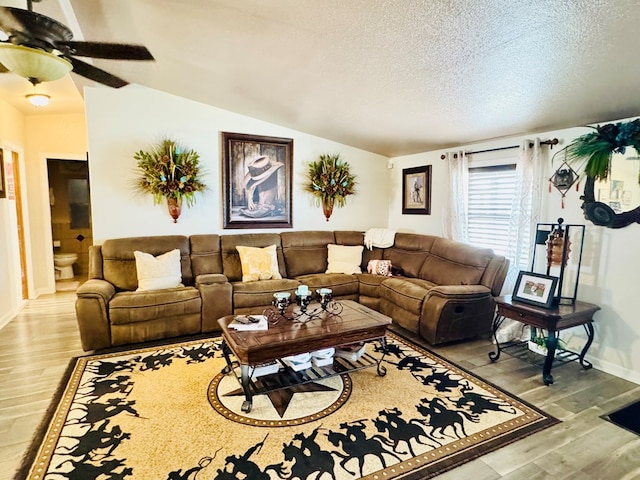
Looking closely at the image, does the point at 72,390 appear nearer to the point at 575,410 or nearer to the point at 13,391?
the point at 13,391

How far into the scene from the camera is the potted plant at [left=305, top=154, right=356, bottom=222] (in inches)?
208

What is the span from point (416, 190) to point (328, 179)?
4.50 ft

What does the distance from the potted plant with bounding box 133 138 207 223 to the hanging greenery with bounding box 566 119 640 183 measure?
4160 mm

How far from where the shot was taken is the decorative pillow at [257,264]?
4.41 m

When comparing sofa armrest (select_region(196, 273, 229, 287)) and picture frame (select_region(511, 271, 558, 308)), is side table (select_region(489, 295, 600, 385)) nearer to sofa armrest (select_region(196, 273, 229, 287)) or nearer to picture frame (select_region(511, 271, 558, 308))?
picture frame (select_region(511, 271, 558, 308))

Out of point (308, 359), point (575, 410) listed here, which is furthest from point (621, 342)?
point (308, 359)

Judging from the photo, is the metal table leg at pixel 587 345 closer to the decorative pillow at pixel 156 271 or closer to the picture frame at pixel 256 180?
the picture frame at pixel 256 180

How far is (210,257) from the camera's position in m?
4.52

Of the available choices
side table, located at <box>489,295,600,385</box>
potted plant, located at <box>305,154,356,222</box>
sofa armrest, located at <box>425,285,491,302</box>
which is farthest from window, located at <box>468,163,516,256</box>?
potted plant, located at <box>305,154,356,222</box>

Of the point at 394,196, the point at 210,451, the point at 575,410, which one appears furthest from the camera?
the point at 394,196

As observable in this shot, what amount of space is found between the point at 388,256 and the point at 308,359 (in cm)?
273

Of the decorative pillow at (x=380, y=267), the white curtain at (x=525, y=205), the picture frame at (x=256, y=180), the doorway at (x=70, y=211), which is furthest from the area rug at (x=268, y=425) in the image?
the doorway at (x=70, y=211)

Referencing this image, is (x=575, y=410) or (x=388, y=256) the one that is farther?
(x=388, y=256)

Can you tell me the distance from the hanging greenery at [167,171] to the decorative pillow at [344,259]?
80.7 inches
